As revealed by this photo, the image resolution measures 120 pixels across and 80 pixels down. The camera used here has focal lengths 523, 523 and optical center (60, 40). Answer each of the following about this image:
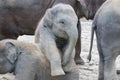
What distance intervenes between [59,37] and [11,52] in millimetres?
444

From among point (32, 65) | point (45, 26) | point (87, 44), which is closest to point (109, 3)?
point (45, 26)

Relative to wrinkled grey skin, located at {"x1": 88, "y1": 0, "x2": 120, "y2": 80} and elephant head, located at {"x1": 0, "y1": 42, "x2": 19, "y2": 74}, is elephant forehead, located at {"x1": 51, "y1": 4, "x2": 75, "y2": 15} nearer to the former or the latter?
elephant head, located at {"x1": 0, "y1": 42, "x2": 19, "y2": 74}

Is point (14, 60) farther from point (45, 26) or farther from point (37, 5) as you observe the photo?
point (37, 5)

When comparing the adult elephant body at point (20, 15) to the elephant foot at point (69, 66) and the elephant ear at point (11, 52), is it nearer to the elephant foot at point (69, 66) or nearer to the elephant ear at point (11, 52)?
the elephant foot at point (69, 66)

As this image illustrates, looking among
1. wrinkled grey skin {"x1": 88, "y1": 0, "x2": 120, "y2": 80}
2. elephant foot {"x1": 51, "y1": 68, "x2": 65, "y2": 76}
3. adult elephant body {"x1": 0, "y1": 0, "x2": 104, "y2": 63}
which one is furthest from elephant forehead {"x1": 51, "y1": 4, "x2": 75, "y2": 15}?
adult elephant body {"x1": 0, "y1": 0, "x2": 104, "y2": 63}

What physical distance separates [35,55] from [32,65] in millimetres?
104

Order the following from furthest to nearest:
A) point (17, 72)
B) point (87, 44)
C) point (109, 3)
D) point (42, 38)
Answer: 1. point (87, 44)
2. point (109, 3)
3. point (42, 38)
4. point (17, 72)

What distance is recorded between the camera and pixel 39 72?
4.20 metres

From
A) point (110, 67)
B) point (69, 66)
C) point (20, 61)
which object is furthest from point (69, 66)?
point (110, 67)

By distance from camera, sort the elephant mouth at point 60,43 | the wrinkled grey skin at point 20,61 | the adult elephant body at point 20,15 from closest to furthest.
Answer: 1. the wrinkled grey skin at point 20,61
2. the elephant mouth at point 60,43
3. the adult elephant body at point 20,15

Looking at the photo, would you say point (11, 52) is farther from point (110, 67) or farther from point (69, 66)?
point (110, 67)

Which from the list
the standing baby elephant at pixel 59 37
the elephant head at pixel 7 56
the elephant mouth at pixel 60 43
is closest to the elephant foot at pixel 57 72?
the standing baby elephant at pixel 59 37

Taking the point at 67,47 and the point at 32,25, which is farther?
the point at 32,25

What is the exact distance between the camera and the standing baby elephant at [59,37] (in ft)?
13.8
